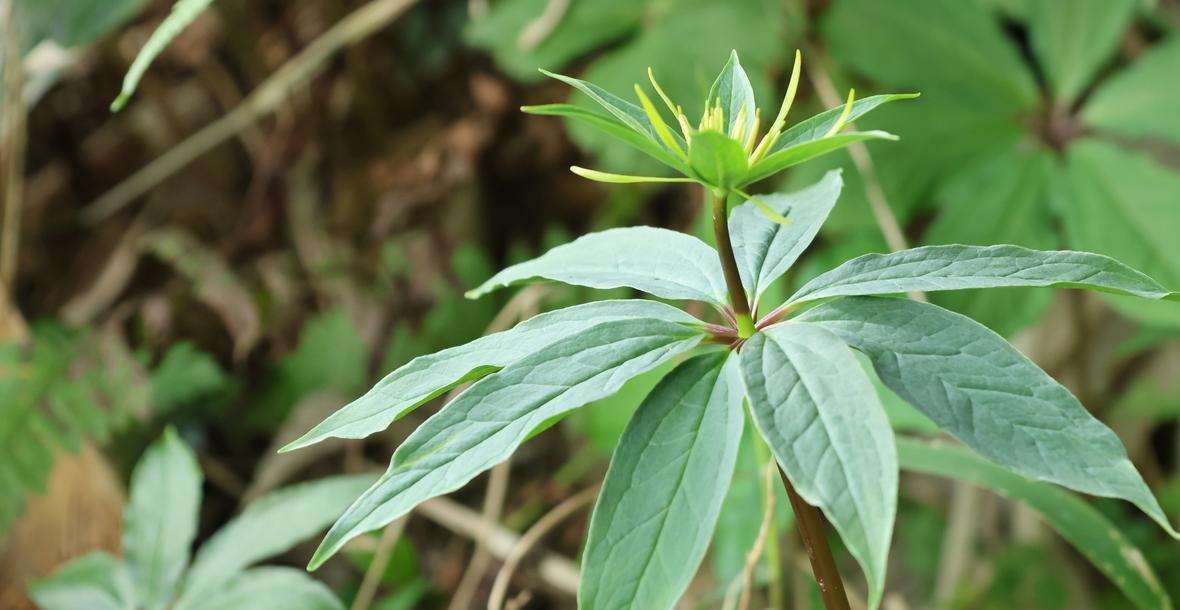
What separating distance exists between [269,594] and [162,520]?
7.1 inches

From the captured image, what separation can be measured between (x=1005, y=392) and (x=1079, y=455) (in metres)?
0.04

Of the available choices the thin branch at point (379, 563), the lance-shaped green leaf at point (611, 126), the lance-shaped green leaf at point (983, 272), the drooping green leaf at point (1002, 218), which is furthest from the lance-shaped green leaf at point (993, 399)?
the thin branch at point (379, 563)

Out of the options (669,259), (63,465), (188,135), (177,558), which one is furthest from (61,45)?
(669,259)

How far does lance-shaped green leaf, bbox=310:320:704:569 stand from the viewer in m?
0.43

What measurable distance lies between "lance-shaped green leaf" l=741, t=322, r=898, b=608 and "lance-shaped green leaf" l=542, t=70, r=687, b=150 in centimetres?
12

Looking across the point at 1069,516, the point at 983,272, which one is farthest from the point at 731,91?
the point at 1069,516

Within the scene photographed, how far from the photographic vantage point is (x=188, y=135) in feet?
6.59

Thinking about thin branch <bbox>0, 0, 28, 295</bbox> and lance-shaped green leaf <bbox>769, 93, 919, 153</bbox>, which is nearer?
lance-shaped green leaf <bbox>769, 93, 919, 153</bbox>

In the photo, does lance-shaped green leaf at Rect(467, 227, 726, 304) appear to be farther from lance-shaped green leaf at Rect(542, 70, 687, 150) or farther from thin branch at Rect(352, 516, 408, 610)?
thin branch at Rect(352, 516, 408, 610)

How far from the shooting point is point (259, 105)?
5.67ft

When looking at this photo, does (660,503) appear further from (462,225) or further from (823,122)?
(462,225)

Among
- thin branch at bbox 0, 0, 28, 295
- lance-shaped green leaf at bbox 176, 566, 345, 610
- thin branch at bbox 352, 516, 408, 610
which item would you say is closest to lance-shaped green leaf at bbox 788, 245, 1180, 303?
lance-shaped green leaf at bbox 176, 566, 345, 610

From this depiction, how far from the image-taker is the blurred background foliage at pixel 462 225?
122 centimetres

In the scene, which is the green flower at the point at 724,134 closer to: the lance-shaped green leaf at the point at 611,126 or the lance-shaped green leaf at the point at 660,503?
the lance-shaped green leaf at the point at 611,126
